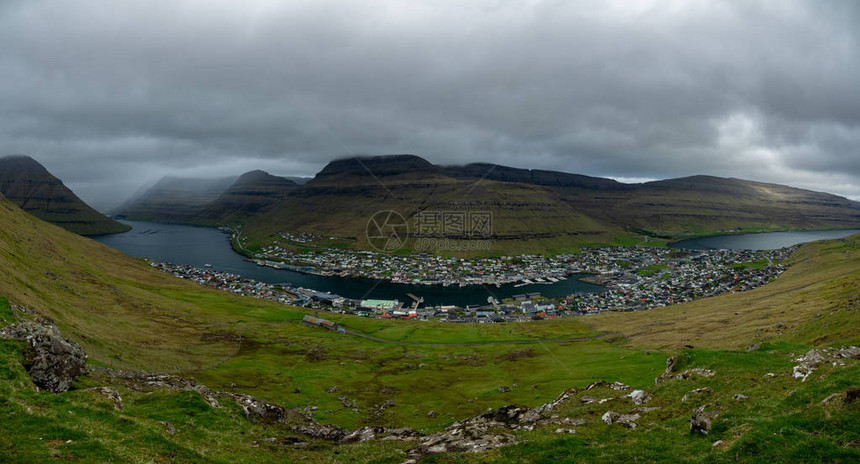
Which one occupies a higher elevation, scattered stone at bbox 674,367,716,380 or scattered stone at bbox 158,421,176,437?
scattered stone at bbox 674,367,716,380

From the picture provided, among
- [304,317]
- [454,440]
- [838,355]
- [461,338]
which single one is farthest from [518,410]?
[304,317]

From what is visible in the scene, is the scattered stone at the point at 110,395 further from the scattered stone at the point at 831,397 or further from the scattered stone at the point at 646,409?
the scattered stone at the point at 831,397

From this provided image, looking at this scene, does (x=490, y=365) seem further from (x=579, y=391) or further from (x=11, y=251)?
(x=11, y=251)

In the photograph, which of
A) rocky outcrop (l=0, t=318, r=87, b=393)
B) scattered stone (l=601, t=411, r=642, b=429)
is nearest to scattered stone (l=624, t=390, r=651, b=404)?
scattered stone (l=601, t=411, r=642, b=429)

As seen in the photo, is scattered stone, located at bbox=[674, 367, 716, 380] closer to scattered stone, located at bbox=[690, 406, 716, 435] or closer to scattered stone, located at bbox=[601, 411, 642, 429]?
scattered stone, located at bbox=[601, 411, 642, 429]

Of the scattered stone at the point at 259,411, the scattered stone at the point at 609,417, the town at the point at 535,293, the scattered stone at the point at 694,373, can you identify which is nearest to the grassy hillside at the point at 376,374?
the scattered stone at the point at 609,417

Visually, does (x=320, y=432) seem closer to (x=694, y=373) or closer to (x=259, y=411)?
(x=259, y=411)
